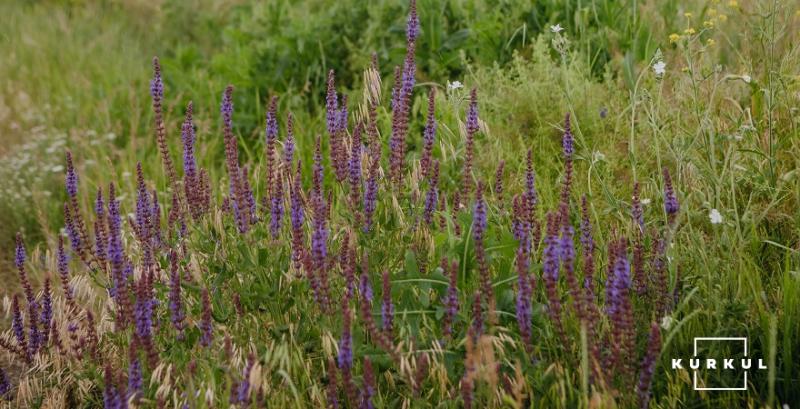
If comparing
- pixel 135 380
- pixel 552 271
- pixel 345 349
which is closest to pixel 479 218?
pixel 552 271

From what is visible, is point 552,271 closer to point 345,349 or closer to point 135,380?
point 345,349

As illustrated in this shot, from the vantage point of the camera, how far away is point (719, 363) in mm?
2463

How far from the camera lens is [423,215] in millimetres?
2975

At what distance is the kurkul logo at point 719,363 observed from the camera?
7.73 ft

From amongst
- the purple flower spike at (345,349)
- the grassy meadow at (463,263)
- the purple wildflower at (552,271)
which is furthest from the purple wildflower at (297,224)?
the purple wildflower at (552,271)

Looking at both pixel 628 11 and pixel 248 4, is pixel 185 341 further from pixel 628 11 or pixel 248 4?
pixel 248 4

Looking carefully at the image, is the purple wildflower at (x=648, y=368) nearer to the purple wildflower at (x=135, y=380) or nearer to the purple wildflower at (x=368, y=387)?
the purple wildflower at (x=368, y=387)

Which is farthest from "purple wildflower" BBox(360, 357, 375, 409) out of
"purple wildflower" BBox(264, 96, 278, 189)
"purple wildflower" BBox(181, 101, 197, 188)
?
"purple wildflower" BBox(181, 101, 197, 188)

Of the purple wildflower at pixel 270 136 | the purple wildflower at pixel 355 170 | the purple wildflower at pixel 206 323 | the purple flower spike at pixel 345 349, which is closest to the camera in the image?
the purple flower spike at pixel 345 349

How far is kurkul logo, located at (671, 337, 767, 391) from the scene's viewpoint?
7.73ft

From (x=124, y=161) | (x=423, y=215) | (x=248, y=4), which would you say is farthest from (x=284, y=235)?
(x=248, y=4)

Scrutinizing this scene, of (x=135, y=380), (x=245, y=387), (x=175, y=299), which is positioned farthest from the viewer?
(x=175, y=299)

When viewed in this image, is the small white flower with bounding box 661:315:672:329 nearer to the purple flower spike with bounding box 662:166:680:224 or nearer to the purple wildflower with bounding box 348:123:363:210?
the purple flower spike with bounding box 662:166:680:224

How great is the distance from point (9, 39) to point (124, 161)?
2240 millimetres
